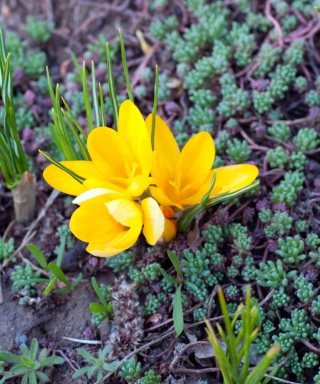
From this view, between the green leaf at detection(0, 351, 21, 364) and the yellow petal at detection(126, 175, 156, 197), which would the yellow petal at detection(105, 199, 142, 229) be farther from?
the green leaf at detection(0, 351, 21, 364)

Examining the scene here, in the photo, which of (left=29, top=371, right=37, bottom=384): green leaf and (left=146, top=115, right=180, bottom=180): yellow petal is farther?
(left=146, top=115, right=180, bottom=180): yellow petal

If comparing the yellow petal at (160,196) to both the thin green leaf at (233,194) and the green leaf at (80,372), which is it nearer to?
the thin green leaf at (233,194)

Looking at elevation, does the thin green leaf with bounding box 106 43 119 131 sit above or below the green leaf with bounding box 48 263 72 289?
above

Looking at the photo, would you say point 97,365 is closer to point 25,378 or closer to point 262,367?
point 25,378

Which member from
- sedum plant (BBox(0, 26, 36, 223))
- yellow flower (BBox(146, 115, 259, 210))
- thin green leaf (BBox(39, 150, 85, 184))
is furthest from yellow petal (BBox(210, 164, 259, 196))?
sedum plant (BBox(0, 26, 36, 223))

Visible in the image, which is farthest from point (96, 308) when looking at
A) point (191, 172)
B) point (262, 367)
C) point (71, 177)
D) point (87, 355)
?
point (262, 367)

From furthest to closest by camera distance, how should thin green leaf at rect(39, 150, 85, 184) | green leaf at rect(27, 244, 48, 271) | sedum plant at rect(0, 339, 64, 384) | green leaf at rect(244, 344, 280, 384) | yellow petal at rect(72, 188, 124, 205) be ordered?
1. green leaf at rect(27, 244, 48, 271)
2. sedum plant at rect(0, 339, 64, 384)
3. thin green leaf at rect(39, 150, 85, 184)
4. yellow petal at rect(72, 188, 124, 205)
5. green leaf at rect(244, 344, 280, 384)

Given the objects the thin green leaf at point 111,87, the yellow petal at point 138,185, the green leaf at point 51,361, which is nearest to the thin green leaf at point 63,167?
the yellow petal at point 138,185
